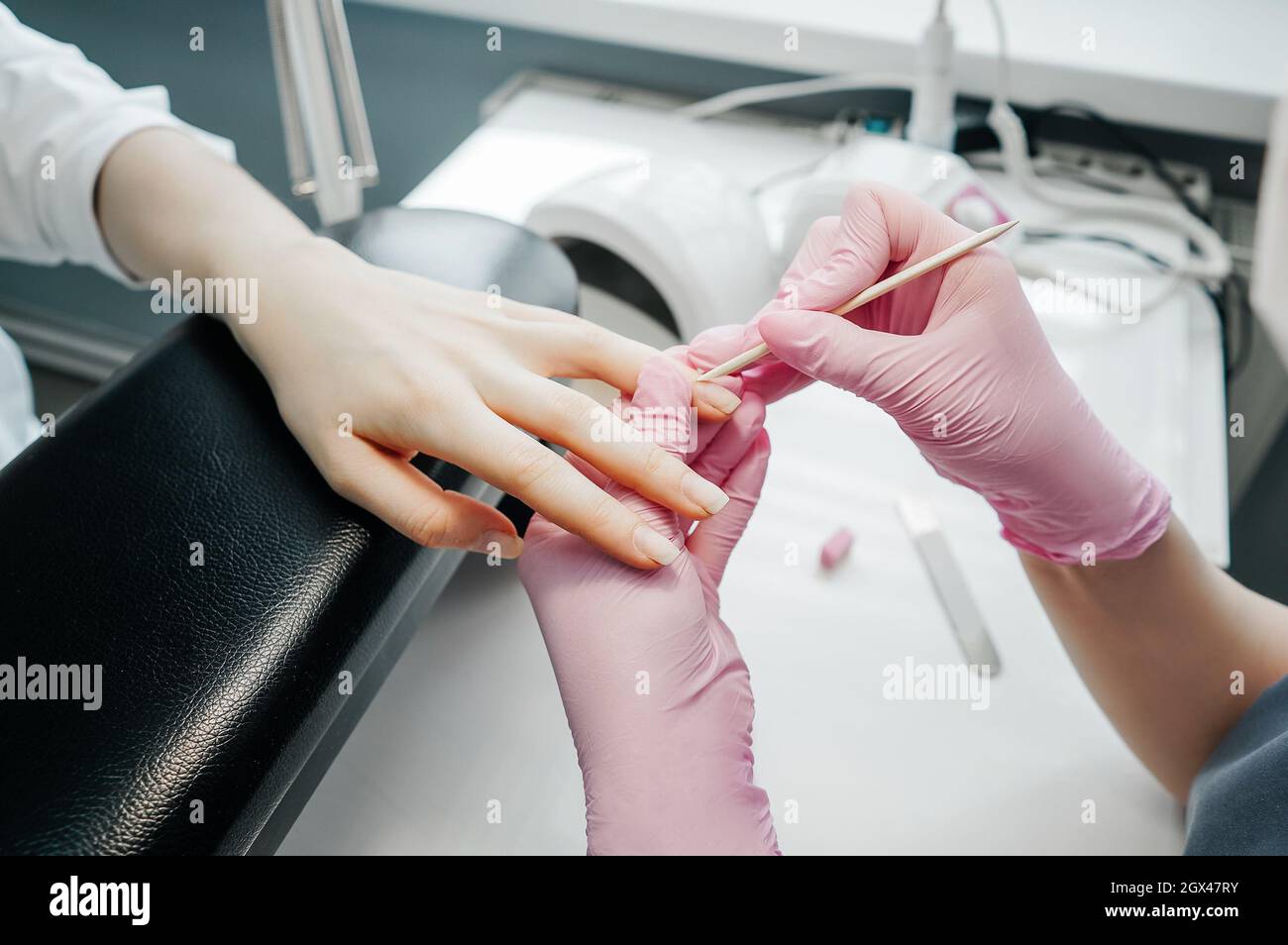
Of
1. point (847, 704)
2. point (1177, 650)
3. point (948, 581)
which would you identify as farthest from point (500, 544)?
point (1177, 650)

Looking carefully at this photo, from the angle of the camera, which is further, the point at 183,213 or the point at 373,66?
the point at 373,66

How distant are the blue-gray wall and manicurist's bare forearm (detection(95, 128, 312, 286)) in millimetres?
869

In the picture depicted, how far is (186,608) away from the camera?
0.58 m

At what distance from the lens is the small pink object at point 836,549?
0.88 metres

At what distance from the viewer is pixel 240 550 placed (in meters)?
0.62

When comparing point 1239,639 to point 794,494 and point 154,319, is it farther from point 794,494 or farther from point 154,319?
point 154,319

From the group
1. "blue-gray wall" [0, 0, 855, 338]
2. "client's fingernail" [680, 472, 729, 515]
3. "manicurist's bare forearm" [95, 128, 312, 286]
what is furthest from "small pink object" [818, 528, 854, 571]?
"blue-gray wall" [0, 0, 855, 338]

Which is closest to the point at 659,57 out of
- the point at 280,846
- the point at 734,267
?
the point at 734,267

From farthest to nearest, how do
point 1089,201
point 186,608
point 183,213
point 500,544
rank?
point 1089,201
point 183,213
point 500,544
point 186,608

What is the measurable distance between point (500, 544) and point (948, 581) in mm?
432

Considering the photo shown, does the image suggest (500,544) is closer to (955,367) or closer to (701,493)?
(701,493)

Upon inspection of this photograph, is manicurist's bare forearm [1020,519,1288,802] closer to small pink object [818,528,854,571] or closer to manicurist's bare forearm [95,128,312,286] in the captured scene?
small pink object [818,528,854,571]
